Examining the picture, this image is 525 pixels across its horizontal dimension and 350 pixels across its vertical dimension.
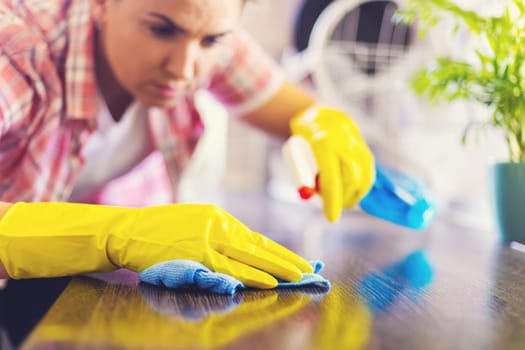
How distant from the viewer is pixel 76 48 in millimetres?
1004

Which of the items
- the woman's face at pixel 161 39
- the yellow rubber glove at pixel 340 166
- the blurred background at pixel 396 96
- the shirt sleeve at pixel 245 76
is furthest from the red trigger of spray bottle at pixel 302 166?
the blurred background at pixel 396 96

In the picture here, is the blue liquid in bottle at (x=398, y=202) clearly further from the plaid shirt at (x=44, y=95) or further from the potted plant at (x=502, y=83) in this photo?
the plaid shirt at (x=44, y=95)

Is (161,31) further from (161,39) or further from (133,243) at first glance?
(133,243)

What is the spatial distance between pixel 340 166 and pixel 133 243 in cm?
49

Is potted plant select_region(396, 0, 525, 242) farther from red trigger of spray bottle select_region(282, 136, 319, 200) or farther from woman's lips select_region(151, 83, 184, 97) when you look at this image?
woman's lips select_region(151, 83, 184, 97)

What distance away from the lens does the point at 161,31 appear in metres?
0.91

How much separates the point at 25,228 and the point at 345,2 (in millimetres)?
1187

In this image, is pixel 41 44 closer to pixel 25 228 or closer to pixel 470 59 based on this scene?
pixel 25 228

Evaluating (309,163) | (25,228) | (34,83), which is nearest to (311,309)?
(25,228)

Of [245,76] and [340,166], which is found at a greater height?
[245,76]

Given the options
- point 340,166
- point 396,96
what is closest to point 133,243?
point 340,166

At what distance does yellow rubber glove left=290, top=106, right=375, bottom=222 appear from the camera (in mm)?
931

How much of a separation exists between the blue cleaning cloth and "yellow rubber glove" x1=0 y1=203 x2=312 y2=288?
30mm

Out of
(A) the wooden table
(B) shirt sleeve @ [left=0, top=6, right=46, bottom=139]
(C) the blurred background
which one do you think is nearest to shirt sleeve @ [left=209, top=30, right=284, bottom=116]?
(C) the blurred background
